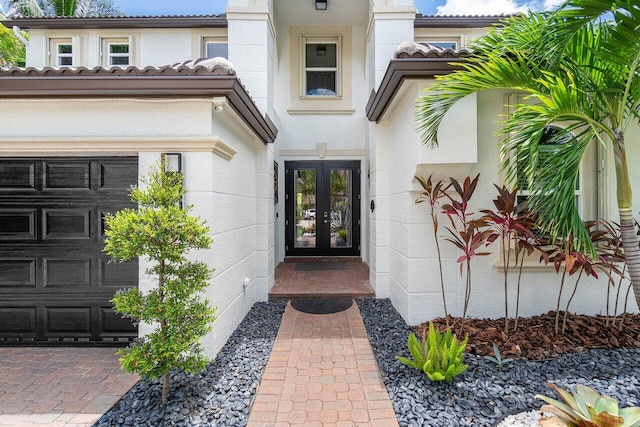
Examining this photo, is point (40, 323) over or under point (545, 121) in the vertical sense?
under

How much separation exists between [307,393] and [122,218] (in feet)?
8.60

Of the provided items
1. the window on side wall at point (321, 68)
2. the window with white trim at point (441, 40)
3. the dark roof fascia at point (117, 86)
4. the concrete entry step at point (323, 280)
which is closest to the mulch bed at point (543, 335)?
the concrete entry step at point (323, 280)

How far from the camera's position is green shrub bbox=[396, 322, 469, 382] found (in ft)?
11.2

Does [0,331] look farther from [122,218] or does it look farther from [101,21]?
[101,21]

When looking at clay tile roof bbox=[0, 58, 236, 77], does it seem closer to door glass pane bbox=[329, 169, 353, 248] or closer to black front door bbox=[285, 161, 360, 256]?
black front door bbox=[285, 161, 360, 256]

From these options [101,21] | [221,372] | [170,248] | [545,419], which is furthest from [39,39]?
[545,419]

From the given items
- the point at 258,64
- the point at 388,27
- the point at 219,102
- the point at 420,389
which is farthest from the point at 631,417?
the point at 258,64

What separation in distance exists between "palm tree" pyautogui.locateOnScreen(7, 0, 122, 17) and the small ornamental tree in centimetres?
1947

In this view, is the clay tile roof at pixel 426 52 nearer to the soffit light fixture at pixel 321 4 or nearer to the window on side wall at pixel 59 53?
the soffit light fixture at pixel 321 4

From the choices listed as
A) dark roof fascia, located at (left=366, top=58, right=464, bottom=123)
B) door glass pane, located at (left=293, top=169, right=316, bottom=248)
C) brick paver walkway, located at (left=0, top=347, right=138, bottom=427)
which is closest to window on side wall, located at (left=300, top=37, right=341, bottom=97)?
door glass pane, located at (left=293, top=169, right=316, bottom=248)

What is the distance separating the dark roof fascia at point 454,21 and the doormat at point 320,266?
22.6ft

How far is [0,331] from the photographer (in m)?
4.47

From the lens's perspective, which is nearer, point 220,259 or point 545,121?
point 545,121

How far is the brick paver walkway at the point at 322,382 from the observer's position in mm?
3117
